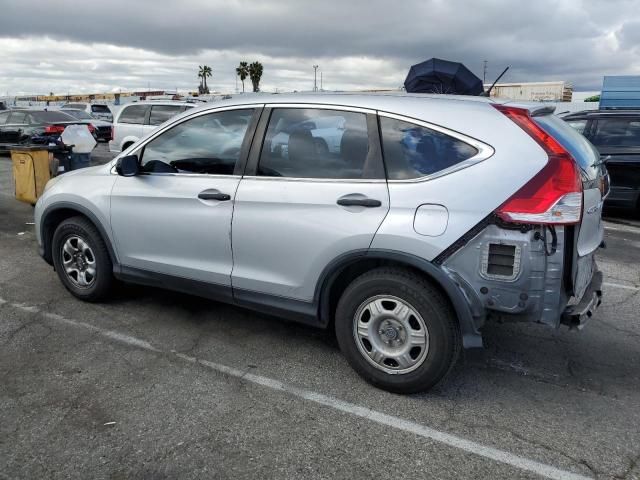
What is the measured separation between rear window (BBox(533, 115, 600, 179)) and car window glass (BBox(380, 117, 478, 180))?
52 cm

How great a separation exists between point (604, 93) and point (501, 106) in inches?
925

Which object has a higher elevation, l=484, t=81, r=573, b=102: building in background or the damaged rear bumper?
l=484, t=81, r=573, b=102: building in background

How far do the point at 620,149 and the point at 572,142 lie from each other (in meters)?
6.21

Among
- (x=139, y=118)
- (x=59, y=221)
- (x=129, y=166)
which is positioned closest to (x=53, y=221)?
(x=59, y=221)

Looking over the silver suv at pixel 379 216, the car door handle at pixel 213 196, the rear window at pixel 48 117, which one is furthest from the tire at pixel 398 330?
the rear window at pixel 48 117

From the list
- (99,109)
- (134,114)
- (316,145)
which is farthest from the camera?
(99,109)

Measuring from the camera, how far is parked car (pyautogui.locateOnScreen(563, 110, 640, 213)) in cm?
833

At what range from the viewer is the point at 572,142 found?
10.5ft

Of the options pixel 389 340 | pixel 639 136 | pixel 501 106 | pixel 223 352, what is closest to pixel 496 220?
pixel 501 106

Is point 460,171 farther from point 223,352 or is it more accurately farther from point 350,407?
point 223,352

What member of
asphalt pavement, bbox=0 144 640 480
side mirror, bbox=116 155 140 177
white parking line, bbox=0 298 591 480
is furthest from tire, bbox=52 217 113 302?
side mirror, bbox=116 155 140 177

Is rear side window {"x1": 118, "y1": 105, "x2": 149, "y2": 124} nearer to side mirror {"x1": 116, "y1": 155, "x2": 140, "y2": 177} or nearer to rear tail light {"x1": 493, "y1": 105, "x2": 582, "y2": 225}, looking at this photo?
side mirror {"x1": 116, "y1": 155, "x2": 140, "y2": 177}

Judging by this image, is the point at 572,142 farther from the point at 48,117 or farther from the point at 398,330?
the point at 48,117

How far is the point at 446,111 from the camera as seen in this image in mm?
3049
